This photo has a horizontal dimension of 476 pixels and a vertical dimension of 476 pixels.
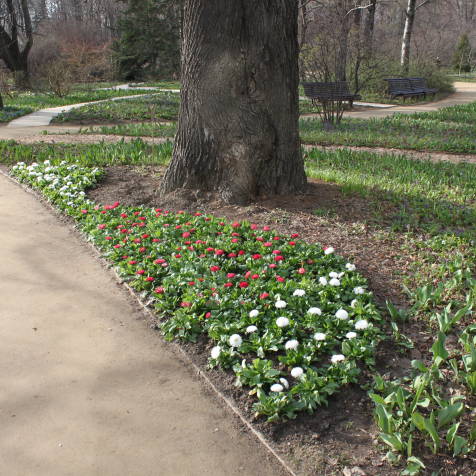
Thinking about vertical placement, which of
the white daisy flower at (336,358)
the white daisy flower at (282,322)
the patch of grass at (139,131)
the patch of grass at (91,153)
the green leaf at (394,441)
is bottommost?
the green leaf at (394,441)

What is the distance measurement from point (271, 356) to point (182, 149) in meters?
3.12

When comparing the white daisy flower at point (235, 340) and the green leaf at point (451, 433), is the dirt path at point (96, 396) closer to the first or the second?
the white daisy flower at point (235, 340)

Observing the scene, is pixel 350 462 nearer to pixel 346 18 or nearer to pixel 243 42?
pixel 243 42

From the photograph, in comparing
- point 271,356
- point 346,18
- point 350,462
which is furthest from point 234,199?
point 346,18

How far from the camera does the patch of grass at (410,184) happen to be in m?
4.89

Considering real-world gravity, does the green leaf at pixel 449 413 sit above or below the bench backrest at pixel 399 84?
below

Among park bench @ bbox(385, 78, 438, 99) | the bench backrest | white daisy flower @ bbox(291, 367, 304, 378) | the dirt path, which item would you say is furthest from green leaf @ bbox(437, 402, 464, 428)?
the bench backrest

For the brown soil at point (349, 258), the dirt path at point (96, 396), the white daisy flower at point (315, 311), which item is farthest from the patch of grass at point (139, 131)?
the white daisy flower at point (315, 311)

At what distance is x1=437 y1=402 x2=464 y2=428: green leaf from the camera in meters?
2.31

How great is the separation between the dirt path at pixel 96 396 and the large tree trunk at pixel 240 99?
183cm

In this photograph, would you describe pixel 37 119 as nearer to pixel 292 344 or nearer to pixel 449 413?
pixel 292 344

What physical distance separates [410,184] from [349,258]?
7.91 feet

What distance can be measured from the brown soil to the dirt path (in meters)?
0.16

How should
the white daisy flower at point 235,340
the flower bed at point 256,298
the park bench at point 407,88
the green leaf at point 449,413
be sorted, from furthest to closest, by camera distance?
the park bench at point 407,88, the white daisy flower at point 235,340, the flower bed at point 256,298, the green leaf at point 449,413
